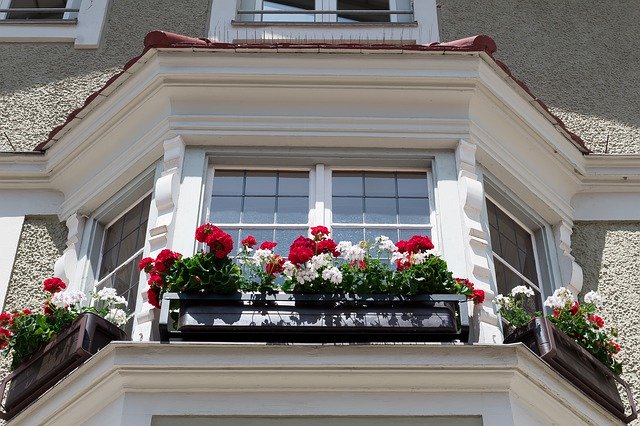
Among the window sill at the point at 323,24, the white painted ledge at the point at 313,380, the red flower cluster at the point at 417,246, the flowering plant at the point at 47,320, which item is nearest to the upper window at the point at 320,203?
the red flower cluster at the point at 417,246

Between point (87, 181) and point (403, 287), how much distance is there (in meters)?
3.38

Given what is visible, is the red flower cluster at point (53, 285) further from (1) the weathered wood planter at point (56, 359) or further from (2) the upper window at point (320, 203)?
(2) the upper window at point (320, 203)

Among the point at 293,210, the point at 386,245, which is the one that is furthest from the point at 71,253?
the point at 386,245

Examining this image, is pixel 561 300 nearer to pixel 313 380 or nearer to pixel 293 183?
pixel 313 380

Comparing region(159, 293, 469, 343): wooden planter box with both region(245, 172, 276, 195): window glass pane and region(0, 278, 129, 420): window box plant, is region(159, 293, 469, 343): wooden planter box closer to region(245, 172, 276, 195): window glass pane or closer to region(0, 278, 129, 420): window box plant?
region(0, 278, 129, 420): window box plant

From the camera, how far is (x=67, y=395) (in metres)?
6.98

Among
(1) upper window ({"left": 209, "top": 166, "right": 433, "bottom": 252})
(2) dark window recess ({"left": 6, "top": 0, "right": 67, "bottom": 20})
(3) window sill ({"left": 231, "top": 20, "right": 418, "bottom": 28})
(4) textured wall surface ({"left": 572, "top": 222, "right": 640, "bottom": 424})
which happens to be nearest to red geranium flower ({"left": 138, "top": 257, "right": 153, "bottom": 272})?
(1) upper window ({"left": 209, "top": 166, "right": 433, "bottom": 252})

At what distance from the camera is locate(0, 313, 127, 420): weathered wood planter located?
7188 millimetres

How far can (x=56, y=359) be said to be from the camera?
730 centimetres

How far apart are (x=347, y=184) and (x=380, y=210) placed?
0.34 m

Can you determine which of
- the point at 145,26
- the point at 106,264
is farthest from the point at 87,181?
A: the point at 145,26

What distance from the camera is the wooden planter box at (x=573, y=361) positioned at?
281 inches

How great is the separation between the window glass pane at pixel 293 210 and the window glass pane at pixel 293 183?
8 centimetres

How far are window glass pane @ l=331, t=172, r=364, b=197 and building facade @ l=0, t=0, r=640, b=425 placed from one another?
1cm
